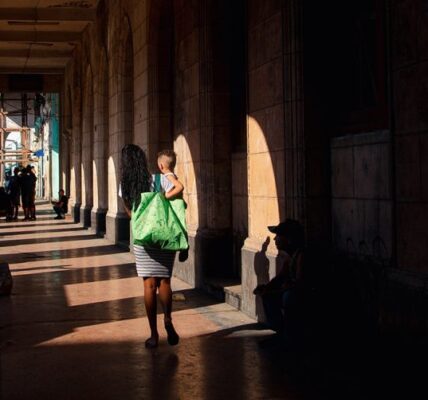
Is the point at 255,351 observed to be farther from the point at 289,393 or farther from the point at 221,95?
the point at 221,95

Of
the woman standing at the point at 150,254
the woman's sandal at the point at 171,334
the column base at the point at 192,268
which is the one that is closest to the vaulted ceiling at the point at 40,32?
the column base at the point at 192,268

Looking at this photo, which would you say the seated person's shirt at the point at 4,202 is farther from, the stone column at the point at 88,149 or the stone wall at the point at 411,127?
the stone wall at the point at 411,127

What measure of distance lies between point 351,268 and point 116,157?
39.2 ft

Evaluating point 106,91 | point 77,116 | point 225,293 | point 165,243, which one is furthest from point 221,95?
point 77,116

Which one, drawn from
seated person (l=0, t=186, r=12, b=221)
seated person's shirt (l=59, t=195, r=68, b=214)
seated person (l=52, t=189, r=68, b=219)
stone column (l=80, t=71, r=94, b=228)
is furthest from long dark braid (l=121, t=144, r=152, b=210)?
seated person's shirt (l=59, t=195, r=68, b=214)

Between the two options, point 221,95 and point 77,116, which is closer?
point 221,95

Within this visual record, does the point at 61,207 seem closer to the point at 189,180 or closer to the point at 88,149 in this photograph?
the point at 88,149

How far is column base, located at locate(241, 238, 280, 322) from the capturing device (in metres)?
7.94

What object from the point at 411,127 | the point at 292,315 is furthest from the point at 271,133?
the point at 411,127

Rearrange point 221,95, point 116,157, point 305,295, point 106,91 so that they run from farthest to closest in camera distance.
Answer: point 106,91, point 116,157, point 221,95, point 305,295

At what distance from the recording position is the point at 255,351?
6.73m

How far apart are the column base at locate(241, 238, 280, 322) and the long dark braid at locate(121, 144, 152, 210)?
1564mm

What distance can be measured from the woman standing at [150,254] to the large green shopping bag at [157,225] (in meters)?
0.12

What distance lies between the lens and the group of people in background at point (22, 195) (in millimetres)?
28078
